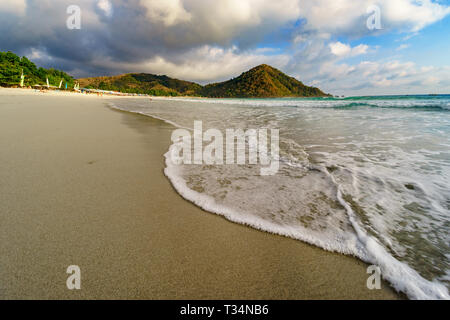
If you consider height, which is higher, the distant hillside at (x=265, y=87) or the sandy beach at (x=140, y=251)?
the distant hillside at (x=265, y=87)

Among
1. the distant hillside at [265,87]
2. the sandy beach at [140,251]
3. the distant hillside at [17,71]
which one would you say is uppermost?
the distant hillside at [265,87]

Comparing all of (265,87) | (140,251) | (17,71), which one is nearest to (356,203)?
(140,251)

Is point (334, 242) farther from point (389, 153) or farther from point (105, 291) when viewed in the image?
point (389, 153)

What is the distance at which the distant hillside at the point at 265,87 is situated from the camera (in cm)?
11528

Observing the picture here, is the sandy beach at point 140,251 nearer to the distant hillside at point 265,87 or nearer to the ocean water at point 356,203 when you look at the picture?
the ocean water at point 356,203

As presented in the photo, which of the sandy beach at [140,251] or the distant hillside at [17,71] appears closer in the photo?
the sandy beach at [140,251]

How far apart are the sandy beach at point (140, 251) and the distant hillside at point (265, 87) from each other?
115488 mm

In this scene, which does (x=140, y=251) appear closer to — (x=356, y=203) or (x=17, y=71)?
(x=356, y=203)

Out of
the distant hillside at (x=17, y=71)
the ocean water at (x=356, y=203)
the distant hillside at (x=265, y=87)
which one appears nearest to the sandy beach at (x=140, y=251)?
the ocean water at (x=356, y=203)

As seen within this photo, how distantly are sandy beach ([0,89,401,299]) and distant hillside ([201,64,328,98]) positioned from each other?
115488mm

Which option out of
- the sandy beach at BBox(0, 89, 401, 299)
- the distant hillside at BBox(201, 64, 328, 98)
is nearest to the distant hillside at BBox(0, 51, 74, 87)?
the sandy beach at BBox(0, 89, 401, 299)

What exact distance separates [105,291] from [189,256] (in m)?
0.60

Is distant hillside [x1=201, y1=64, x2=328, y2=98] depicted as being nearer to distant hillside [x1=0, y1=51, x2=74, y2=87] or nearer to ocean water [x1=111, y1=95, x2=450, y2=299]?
distant hillside [x1=0, y1=51, x2=74, y2=87]
